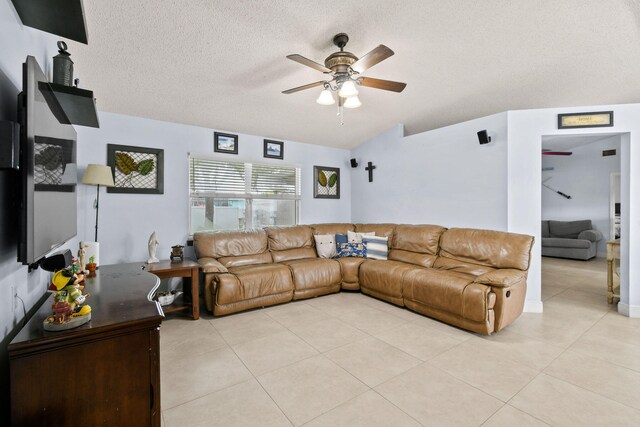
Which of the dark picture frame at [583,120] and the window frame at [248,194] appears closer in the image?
the dark picture frame at [583,120]

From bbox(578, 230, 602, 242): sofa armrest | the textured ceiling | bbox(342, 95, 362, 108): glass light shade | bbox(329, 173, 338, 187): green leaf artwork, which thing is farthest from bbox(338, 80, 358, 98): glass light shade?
bbox(578, 230, 602, 242): sofa armrest

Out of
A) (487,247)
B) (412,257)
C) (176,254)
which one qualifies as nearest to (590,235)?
(487,247)

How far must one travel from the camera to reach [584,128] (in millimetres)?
3320

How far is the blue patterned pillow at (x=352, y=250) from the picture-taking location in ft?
14.5

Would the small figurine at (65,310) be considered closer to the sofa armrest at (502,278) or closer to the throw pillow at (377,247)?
the sofa armrest at (502,278)

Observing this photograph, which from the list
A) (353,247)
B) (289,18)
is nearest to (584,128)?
(353,247)

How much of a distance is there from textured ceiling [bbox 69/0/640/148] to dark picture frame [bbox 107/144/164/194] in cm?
46

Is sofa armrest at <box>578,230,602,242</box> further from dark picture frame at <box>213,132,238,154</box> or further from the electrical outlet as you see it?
the electrical outlet

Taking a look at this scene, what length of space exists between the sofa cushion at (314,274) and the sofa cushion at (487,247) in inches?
57.2

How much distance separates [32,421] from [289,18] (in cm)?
265

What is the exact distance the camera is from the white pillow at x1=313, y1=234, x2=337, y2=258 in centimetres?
450

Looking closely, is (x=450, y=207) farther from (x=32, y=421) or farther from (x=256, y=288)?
(x=32, y=421)

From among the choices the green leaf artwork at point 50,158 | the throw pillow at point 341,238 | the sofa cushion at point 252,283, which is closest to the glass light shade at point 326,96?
the green leaf artwork at point 50,158

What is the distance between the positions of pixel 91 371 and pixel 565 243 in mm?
8488
